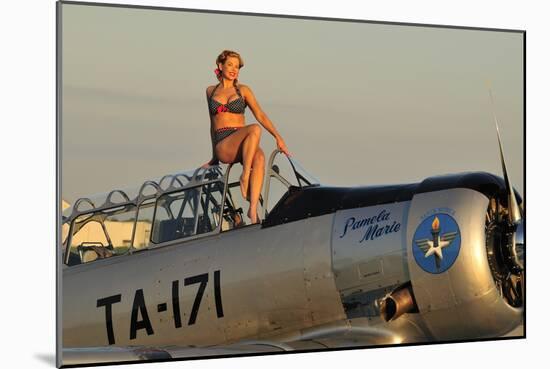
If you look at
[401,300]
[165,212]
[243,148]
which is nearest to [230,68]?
[243,148]

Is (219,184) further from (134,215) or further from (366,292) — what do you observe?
(366,292)

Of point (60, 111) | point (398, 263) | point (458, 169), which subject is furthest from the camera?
point (458, 169)

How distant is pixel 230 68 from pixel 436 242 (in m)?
2.39

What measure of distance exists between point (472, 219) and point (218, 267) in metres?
2.26

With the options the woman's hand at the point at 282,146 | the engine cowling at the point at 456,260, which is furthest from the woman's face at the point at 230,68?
the engine cowling at the point at 456,260

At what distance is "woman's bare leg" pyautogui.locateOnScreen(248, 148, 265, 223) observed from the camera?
10.5 meters

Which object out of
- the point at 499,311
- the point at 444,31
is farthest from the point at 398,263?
the point at 444,31

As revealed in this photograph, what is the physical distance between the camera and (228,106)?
10.6 m

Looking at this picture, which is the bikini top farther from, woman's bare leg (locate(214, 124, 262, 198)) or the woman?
woman's bare leg (locate(214, 124, 262, 198))

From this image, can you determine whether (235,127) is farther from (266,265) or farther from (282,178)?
(266,265)

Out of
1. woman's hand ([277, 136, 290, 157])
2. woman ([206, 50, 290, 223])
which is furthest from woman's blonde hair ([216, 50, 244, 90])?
woman's hand ([277, 136, 290, 157])

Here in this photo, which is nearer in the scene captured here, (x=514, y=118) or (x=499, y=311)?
(x=499, y=311)

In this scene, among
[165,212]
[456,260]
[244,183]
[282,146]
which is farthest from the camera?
[282,146]

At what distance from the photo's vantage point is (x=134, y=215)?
10.4 m
